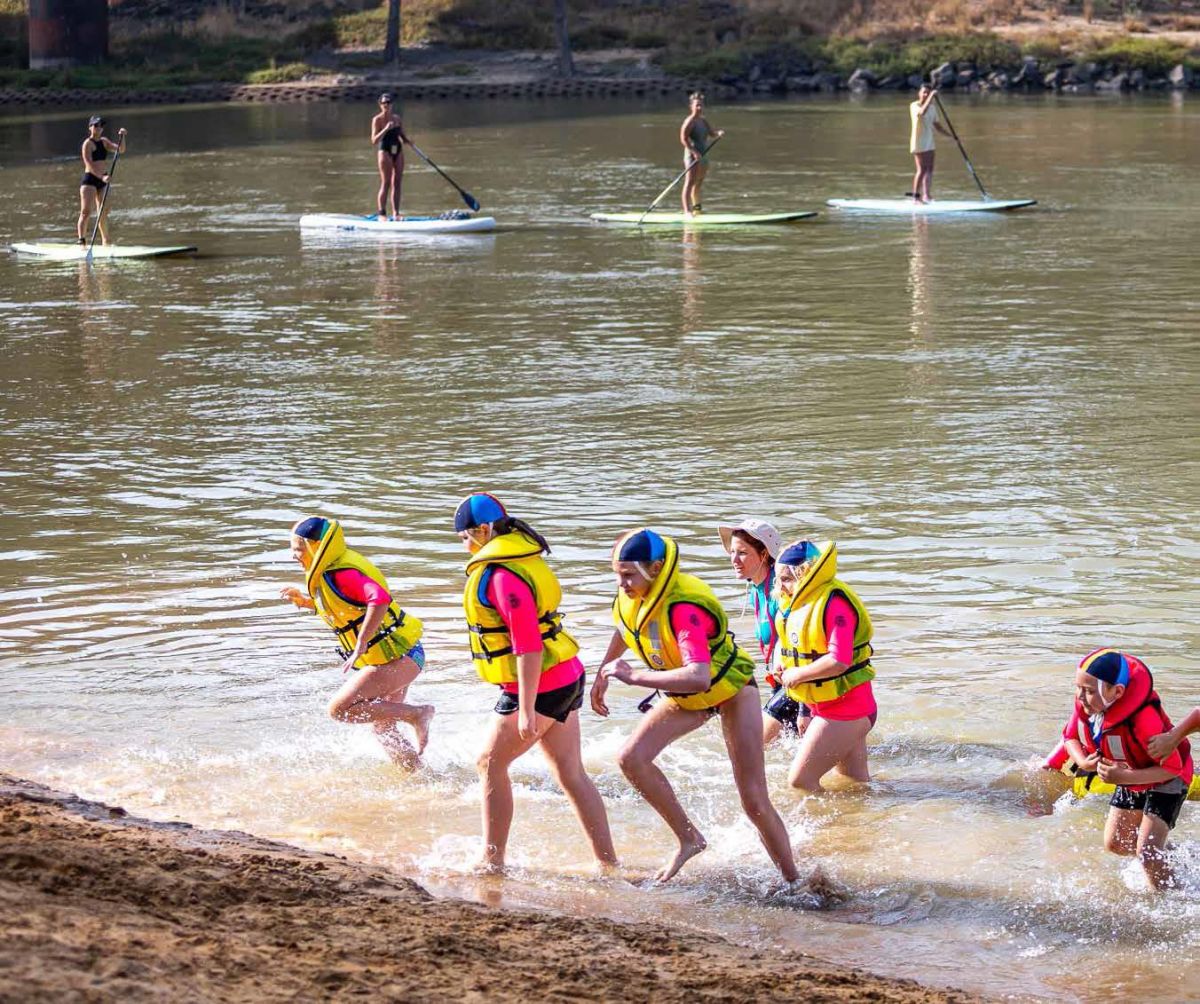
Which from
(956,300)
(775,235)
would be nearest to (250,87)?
(775,235)

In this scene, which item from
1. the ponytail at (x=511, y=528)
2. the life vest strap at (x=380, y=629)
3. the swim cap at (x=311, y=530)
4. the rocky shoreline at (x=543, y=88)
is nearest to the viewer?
the ponytail at (x=511, y=528)

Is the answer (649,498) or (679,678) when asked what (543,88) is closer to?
(649,498)

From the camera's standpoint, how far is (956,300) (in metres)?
20.9

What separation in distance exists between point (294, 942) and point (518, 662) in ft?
4.99

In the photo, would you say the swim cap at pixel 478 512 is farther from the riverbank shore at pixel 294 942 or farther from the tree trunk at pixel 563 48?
the tree trunk at pixel 563 48

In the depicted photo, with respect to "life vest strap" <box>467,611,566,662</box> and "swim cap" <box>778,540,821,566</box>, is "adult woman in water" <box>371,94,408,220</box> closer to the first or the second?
"swim cap" <box>778,540,821,566</box>

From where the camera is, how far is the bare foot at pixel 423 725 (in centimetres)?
886

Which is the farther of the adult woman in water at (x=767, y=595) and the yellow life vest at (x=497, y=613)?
the adult woman in water at (x=767, y=595)

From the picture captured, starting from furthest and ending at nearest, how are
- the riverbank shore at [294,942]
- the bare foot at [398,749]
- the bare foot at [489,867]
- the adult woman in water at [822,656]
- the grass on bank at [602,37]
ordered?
the grass on bank at [602,37]
the bare foot at [398,749]
the adult woman in water at [822,656]
the bare foot at [489,867]
the riverbank shore at [294,942]

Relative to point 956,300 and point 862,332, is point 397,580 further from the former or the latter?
point 956,300

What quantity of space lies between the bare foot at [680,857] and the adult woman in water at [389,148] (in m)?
19.7

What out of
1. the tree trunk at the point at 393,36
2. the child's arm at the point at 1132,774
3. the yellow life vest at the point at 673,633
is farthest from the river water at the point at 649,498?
the tree trunk at the point at 393,36

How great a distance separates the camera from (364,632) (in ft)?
27.6

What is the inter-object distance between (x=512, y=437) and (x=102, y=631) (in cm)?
518
